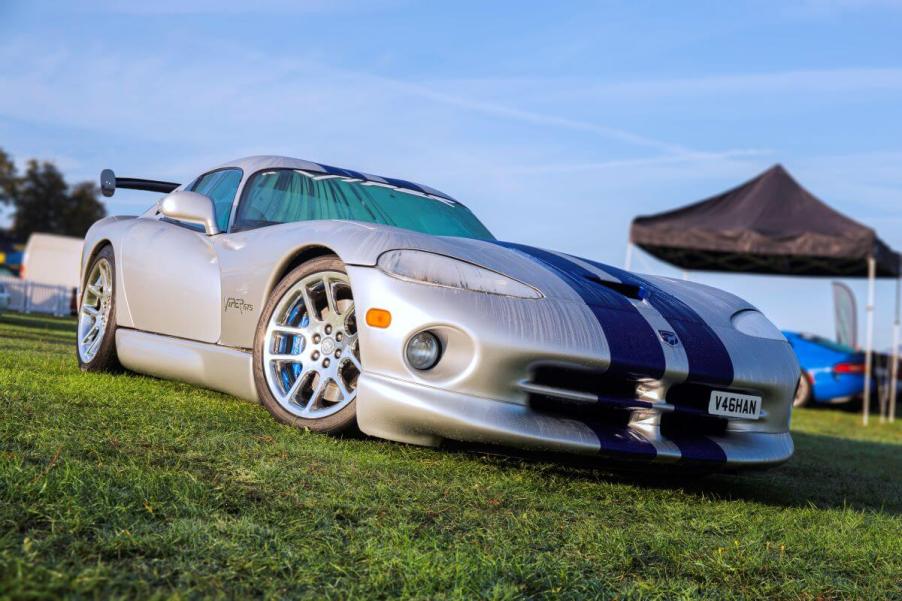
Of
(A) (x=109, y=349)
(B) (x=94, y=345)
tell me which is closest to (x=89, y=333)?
(B) (x=94, y=345)

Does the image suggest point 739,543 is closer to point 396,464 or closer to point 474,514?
point 474,514

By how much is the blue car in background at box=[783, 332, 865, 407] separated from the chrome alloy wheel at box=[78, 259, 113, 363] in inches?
449

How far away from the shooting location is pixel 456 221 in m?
4.78

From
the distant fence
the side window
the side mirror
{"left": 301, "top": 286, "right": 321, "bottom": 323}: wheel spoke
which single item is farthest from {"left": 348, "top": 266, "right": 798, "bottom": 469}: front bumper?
the distant fence

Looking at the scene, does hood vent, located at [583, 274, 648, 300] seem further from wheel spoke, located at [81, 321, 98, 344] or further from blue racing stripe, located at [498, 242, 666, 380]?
wheel spoke, located at [81, 321, 98, 344]

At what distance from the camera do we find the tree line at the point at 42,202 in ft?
173

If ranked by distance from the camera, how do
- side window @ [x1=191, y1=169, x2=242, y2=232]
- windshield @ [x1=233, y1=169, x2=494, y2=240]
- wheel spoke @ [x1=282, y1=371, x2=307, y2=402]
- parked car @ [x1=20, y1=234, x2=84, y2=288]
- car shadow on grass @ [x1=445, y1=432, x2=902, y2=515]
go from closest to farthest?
car shadow on grass @ [x1=445, y1=432, x2=902, y2=515]
wheel spoke @ [x1=282, y1=371, x2=307, y2=402]
windshield @ [x1=233, y1=169, x2=494, y2=240]
side window @ [x1=191, y1=169, x2=242, y2=232]
parked car @ [x1=20, y1=234, x2=84, y2=288]

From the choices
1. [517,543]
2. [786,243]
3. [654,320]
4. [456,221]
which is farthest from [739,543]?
[786,243]

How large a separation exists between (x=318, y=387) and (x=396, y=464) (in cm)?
62

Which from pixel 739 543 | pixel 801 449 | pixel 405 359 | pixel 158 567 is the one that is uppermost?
pixel 405 359

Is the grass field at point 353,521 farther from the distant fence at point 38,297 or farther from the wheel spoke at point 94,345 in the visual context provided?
the distant fence at point 38,297

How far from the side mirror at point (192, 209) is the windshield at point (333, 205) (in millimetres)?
124

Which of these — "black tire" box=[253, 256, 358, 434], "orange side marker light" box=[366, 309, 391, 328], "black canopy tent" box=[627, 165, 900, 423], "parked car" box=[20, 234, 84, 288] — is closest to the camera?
A: "orange side marker light" box=[366, 309, 391, 328]

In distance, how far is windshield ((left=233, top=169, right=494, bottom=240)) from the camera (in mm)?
4449
